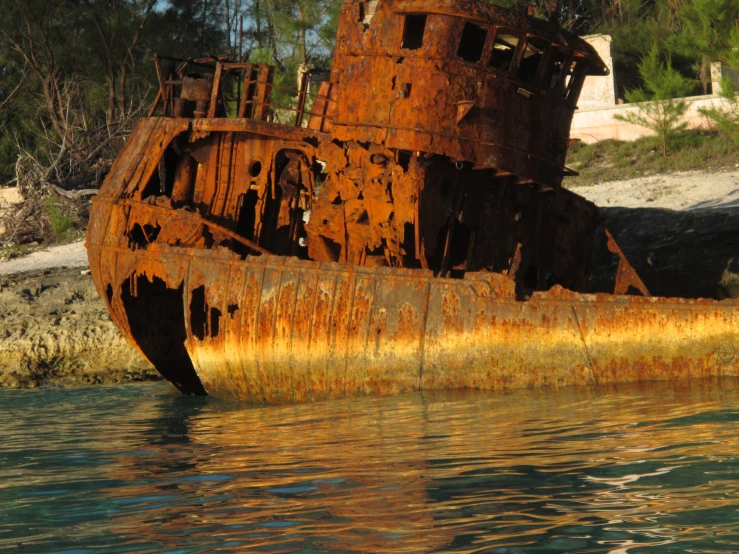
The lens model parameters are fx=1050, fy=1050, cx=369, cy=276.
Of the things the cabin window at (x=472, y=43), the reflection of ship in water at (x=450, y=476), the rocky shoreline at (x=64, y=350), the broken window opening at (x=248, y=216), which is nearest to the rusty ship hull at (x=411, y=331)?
the reflection of ship in water at (x=450, y=476)

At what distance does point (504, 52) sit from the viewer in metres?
10.6

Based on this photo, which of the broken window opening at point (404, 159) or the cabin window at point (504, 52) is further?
the cabin window at point (504, 52)

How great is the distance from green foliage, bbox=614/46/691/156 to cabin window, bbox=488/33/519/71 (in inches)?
540

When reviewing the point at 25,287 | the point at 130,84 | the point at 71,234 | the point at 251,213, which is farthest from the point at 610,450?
the point at 130,84

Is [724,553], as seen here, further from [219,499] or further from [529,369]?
[529,369]

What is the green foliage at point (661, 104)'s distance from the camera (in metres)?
23.9

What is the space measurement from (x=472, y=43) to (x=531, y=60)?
0.83 meters

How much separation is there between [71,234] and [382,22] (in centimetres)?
1193

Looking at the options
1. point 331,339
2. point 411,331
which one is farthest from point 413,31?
point 331,339

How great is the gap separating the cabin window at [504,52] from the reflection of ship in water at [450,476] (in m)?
3.57

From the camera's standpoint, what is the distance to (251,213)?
37.3 ft

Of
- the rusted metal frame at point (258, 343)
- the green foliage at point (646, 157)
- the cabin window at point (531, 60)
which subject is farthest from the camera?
the green foliage at point (646, 157)

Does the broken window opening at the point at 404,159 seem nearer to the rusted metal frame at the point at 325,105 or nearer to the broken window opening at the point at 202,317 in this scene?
the rusted metal frame at the point at 325,105

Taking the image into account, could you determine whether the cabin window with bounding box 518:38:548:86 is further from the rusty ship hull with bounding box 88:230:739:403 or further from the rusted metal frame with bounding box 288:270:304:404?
the rusted metal frame with bounding box 288:270:304:404
